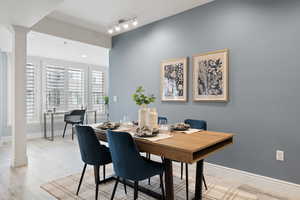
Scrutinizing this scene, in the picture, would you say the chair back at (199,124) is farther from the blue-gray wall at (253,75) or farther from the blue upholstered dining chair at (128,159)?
the blue upholstered dining chair at (128,159)

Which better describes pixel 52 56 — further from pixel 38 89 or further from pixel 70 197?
pixel 70 197

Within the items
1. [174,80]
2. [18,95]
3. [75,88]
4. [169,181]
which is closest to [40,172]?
[18,95]

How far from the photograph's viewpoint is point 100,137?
7.35 feet

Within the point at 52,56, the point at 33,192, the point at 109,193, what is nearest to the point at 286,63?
the point at 109,193

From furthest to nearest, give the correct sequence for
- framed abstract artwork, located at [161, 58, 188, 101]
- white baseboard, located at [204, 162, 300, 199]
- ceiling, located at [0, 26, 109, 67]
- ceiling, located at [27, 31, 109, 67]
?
ceiling, located at [27, 31, 109, 67]
ceiling, located at [0, 26, 109, 67]
framed abstract artwork, located at [161, 58, 188, 101]
white baseboard, located at [204, 162, 300, 199]

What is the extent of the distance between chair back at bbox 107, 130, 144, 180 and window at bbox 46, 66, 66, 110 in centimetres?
471

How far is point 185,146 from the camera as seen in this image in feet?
5.01

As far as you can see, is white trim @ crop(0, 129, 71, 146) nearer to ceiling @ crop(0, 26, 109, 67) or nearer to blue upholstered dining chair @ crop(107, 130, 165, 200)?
ceiling @ crop(0, 26, 109, 67)

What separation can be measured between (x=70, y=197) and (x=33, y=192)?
0.51 meters

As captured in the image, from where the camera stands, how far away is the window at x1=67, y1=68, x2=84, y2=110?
20.2 ft

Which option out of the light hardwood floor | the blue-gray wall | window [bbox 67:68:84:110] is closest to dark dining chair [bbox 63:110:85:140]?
window [bbox 67:68:84:110]

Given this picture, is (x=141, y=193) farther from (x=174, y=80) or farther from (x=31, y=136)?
(x=31, y=136)

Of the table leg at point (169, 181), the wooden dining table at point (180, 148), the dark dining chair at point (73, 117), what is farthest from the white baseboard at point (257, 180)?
the dark dining chair at point (73, 117)

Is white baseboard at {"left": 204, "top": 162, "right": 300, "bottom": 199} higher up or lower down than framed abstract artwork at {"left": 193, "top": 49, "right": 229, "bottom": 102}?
lower down
